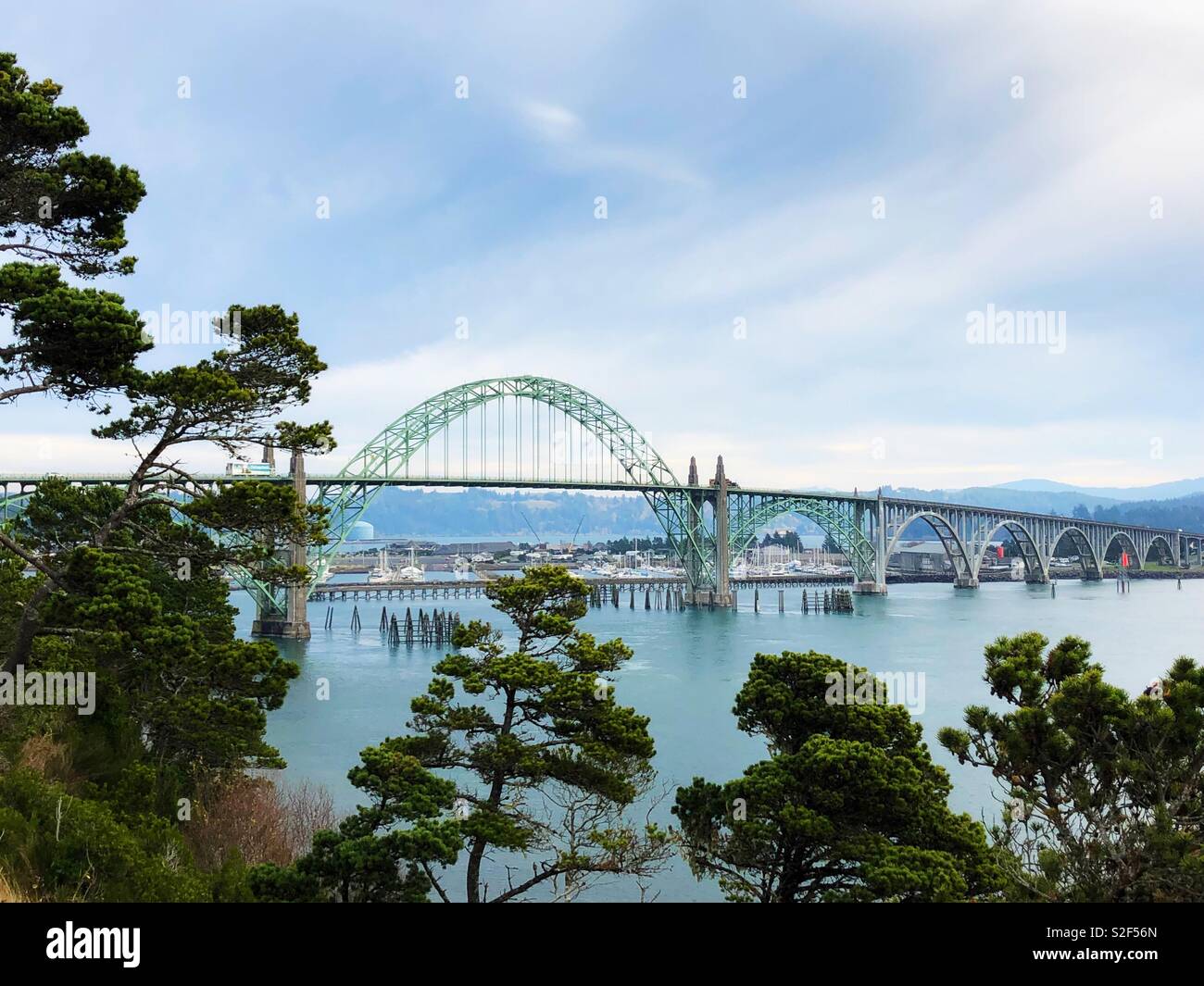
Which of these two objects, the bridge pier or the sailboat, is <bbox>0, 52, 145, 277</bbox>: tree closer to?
the bridge pier

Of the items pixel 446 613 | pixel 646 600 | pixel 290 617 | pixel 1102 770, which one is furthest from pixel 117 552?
pixel 646 600

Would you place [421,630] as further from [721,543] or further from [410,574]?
[410,574]

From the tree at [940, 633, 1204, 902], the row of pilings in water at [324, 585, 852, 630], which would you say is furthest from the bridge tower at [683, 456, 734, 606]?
the tree at [940, 633, 1204, 902]

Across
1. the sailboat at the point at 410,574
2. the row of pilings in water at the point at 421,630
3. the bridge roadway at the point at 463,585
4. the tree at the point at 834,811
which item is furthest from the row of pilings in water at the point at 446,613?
the tree at the point at 834,811

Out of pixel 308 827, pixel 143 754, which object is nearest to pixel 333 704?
pixel 308 827

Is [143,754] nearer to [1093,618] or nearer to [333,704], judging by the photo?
[333,704]

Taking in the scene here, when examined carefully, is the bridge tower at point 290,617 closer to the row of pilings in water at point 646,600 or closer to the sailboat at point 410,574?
the row of pilings in water at point 646,600

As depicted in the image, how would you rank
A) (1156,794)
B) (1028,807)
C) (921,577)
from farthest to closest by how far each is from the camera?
(921,577), (1028,807), (1156,794)
